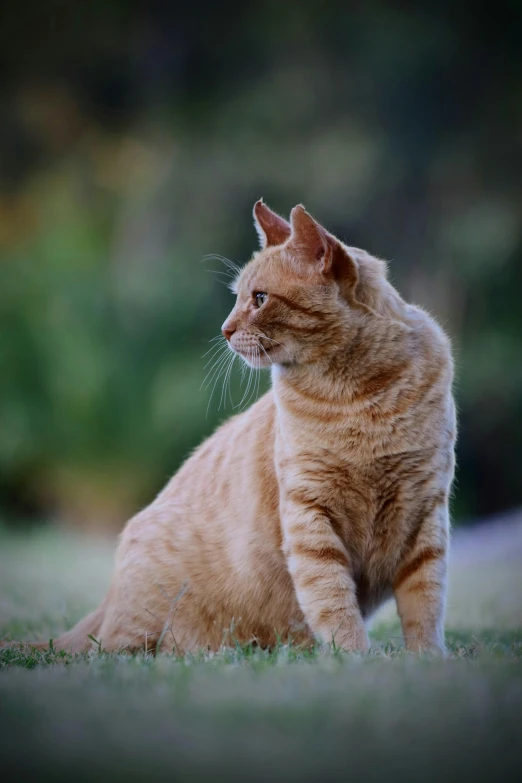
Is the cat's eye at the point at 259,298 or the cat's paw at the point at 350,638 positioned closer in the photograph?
the cat's paw at the point at 350,638

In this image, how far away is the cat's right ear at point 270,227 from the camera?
3078 mm

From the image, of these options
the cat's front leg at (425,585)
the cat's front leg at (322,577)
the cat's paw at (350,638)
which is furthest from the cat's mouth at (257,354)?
the cat's paw at (350,638)

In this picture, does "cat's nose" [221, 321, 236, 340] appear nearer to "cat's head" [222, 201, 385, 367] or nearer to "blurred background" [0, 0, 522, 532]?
"cat's head" [222, 201, 385, 367]

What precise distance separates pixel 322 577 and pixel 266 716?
900 millimetres

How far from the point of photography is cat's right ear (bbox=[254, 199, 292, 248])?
3.08 meters

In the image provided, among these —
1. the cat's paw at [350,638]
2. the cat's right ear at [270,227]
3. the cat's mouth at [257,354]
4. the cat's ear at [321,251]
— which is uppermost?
the cat's right ear at [270,227]

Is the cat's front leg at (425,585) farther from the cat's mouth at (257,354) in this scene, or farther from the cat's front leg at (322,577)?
the cat's mouth at (257,354)

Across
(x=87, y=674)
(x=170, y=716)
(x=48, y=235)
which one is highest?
(x=48, y=235)

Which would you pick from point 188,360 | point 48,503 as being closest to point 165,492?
point 188,360

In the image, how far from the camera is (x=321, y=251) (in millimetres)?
2729

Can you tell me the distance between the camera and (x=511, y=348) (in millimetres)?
8898

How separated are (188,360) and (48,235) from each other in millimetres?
2431

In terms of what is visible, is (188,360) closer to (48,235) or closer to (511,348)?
(48,235)

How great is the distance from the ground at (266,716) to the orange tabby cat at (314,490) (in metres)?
0.26
